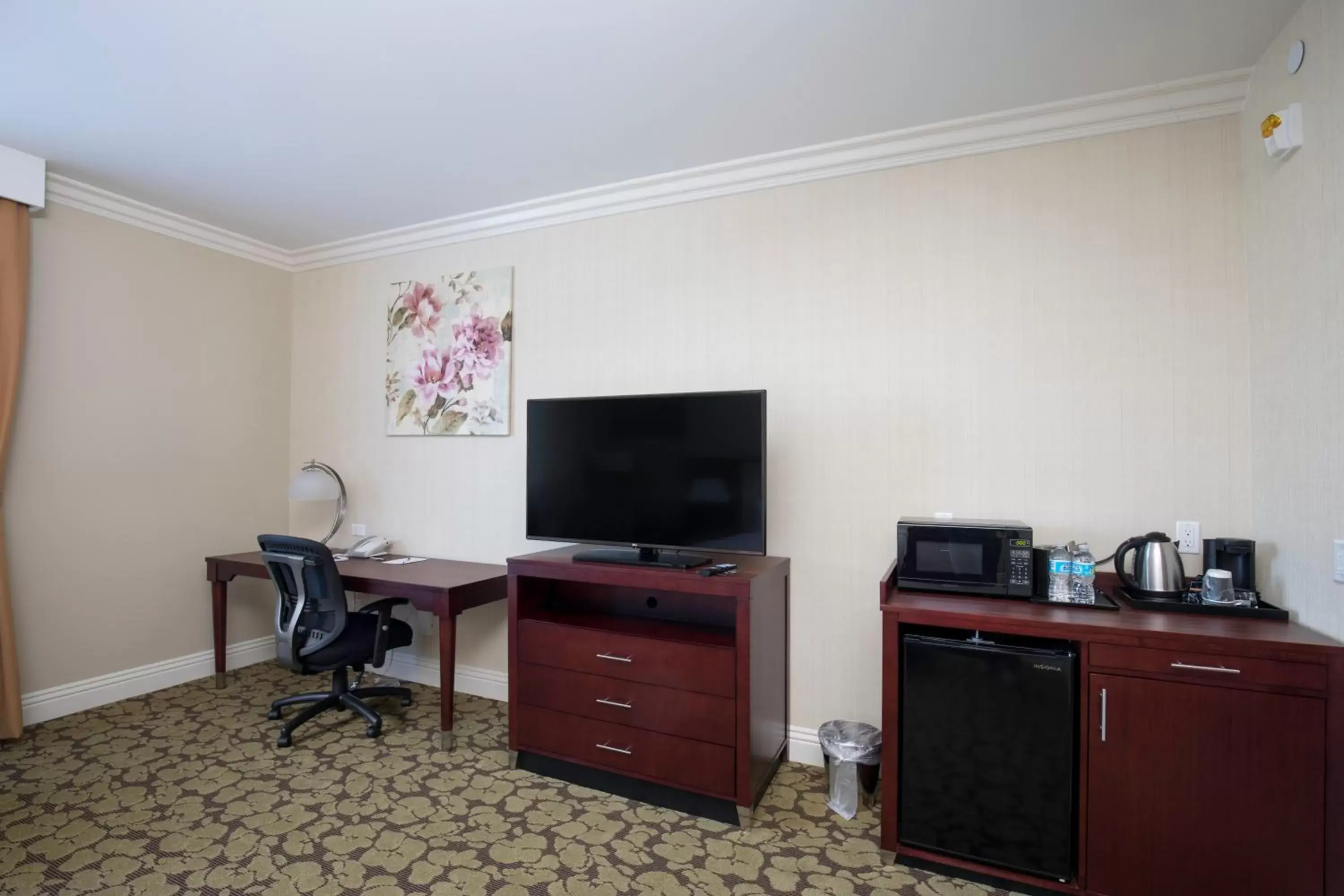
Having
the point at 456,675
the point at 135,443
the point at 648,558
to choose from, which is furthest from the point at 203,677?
the point at 648,558

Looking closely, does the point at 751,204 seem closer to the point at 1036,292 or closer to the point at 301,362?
the point at 1036,292

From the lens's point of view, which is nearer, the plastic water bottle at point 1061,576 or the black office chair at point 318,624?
the plastic water bottle at point 1061,576

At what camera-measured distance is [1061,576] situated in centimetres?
218

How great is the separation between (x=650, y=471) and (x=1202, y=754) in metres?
1.97

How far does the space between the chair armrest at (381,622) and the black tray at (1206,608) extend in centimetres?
299

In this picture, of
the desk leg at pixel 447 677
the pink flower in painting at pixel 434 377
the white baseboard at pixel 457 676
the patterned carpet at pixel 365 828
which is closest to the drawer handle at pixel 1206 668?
the patterned carpet at pixel 365 828

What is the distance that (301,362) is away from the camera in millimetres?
4332

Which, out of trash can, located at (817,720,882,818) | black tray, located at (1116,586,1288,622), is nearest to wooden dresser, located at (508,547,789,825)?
trash can, located at (817,720,882,818)

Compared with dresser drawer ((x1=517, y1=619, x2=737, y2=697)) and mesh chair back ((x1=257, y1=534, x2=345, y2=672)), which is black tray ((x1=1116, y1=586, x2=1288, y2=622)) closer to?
dresser drawer ((x1=517, y1=619, x2=737, y2=697))

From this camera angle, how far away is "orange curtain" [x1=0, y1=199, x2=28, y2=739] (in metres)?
2.92

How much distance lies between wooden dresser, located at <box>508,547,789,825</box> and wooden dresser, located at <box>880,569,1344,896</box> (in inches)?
31.4

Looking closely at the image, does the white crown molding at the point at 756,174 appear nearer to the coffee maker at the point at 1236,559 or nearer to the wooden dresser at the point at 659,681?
the coffee maker at the point at 1236,559

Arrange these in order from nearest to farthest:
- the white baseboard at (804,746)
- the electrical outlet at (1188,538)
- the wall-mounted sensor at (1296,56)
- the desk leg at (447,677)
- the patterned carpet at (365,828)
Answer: the wall-mounted sensor at (1296,56), the patterned carpet at (365,828), the electrical outlet at (1188,538), the white baseboard at (804,746), the desk leg at (447,677)

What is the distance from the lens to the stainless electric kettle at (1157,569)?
212 cm
